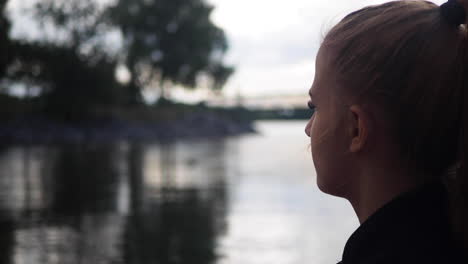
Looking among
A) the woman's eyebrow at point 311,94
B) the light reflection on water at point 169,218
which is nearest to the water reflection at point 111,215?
the light reflection on water at point 169,218

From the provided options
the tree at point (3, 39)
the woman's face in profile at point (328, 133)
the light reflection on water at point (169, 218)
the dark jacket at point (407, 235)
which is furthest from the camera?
the tree at point (3, 39)

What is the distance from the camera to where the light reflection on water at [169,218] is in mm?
5816

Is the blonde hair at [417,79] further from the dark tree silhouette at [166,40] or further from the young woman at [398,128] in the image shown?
the dark tree silhouette at [166,40]

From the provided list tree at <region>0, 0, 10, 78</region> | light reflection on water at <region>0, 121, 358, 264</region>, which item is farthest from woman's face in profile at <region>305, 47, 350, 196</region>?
tree at <region>0, 0, 10, 78</region>

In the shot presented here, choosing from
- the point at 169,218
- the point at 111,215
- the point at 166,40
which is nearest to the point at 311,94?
the point at 169,218

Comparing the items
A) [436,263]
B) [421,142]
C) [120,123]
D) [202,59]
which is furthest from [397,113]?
[202,59]

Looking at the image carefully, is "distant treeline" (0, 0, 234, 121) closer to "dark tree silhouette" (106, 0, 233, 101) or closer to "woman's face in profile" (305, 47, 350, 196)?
"dark tree silhouette" (106, 0, 233, 101)

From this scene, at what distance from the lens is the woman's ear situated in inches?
39.3

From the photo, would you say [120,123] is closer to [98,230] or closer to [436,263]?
[98,230]

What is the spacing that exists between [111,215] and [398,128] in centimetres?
706

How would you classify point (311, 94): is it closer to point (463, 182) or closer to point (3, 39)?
point (463, 182)

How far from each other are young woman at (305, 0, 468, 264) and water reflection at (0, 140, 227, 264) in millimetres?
4562

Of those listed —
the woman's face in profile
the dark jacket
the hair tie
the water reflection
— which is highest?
the hair tie

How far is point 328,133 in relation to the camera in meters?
1.03
